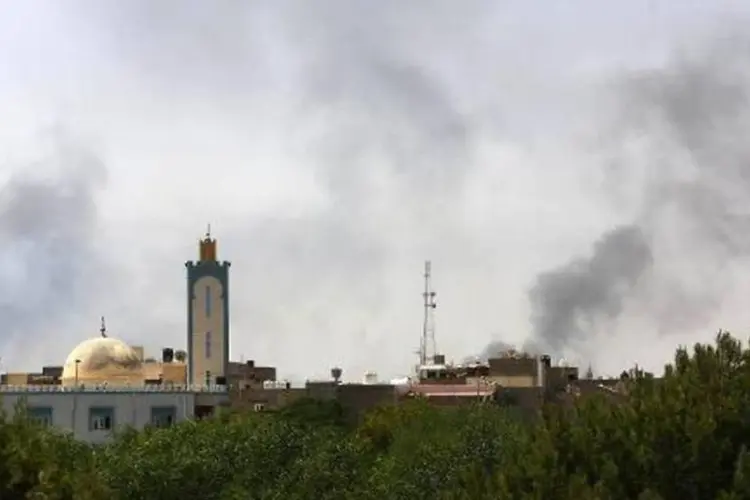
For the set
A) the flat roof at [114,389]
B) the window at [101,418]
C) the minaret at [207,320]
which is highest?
the minaret at [207,320]

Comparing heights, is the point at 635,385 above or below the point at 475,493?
above

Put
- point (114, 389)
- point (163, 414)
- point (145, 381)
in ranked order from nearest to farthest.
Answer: point (114, 389) → point (163, 414) → point (145, 381)

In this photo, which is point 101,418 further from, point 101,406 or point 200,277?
point 200,277

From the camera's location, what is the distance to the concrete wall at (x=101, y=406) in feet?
172

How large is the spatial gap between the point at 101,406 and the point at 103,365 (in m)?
4.08

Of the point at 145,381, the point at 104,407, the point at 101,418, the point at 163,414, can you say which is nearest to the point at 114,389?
the point at 104,407

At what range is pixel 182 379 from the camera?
2361 inches

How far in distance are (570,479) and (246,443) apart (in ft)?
51.6

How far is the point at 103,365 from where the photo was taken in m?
57.0

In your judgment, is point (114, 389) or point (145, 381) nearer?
point (114, 389)

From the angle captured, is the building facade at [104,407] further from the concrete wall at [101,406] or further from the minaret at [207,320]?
the minaret at [207,320]

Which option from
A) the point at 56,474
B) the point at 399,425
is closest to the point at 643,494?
the point at 56,474

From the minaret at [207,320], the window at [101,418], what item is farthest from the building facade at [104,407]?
the minaret at [207,320]

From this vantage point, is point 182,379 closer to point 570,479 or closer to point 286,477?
point 286,477
